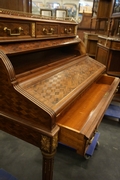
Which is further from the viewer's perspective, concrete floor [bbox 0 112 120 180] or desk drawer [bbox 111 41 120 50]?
desk drawer [bbox 111 41 120 50]

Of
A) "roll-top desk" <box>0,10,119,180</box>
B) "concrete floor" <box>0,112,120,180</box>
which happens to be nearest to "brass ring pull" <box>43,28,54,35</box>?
"roll-top desk" <box>0,10,119,180</box>

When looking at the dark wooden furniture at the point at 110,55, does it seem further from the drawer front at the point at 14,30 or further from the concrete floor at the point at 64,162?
the drawer front at the point at 14,30

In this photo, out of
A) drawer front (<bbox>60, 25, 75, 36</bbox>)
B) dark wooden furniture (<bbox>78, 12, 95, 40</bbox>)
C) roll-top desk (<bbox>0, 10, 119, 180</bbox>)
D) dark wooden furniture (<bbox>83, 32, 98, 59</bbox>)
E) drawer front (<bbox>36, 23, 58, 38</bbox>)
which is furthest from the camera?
dark wooden furniture (<bbox>78, 12, 95, 40</bbox>)

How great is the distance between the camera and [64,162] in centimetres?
155

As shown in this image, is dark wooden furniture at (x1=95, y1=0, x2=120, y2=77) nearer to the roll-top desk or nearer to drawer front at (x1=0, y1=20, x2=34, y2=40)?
the roll-top desk

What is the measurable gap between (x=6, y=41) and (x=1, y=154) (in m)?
1.23

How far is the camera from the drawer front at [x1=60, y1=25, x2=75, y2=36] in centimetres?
135

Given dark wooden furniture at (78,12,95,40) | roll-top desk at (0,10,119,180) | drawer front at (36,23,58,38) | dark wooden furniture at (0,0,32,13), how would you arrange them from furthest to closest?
dark wooden furniture at (78,12,95,40)
dark wooden furniture at (0,0,32,13)
drawer front at (36,23,58,38)
roll-top desk at (0,10,119,180)

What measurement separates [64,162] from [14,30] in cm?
130

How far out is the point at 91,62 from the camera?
1.70 meters

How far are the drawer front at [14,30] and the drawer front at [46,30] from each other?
86 mm

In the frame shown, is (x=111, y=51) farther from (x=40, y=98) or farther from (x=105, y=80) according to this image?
(x=40, y=98)

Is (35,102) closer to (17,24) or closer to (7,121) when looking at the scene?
(7,121)

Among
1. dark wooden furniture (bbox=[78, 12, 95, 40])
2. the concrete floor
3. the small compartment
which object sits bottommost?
the concrete floor
